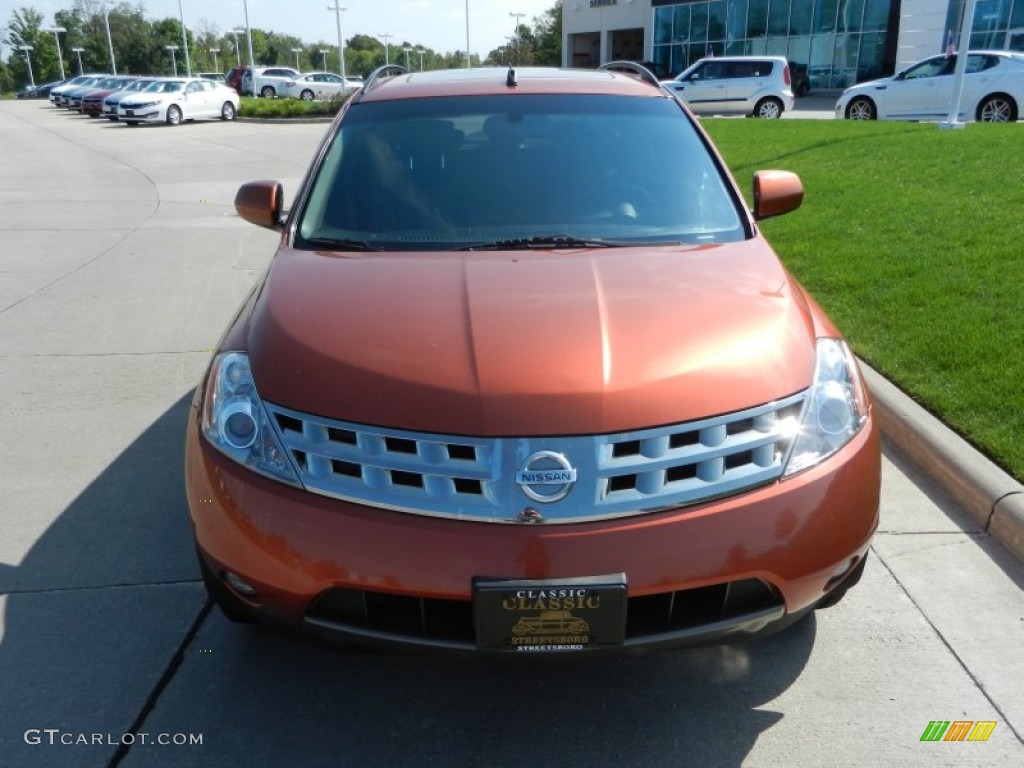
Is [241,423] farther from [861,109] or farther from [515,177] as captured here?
[861,109]

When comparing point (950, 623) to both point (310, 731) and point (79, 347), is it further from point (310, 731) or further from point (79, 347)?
point (79, 347)

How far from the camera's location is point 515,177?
3.51 meters

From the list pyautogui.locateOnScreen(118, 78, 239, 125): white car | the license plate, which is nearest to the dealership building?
pyautogui.locateOnScreen(118, 78, 239, 125): white car

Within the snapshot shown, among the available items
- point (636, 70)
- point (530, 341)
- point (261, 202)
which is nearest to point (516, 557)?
point (530, 341)

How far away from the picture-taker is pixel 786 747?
247cm

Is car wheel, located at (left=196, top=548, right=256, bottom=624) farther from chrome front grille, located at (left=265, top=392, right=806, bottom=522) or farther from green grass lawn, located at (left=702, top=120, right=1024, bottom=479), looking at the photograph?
green grass lawn, located at (left=702, top=120, right=1024, bottom=479)

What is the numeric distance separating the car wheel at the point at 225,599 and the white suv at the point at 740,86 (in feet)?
77.9

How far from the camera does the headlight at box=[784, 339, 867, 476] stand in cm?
237

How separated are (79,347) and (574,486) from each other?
16.3ft

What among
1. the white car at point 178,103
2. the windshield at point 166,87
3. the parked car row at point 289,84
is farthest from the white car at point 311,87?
the windshield at point 166,87

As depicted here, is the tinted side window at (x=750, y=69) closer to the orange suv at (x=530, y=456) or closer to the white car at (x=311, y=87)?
the orange suv at (x=530, y=456)

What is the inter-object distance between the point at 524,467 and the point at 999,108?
61.1 ft

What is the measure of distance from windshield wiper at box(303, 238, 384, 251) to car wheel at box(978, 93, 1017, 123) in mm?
17304

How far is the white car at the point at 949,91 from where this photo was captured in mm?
17141
